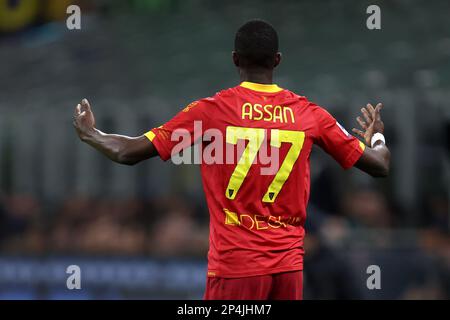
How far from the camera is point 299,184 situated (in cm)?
508

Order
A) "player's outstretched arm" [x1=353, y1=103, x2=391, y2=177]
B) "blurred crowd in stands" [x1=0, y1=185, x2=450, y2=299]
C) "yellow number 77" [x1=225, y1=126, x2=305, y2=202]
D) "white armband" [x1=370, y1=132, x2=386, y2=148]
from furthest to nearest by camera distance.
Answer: "blurred crowd in stands" [x1=0, y1=185, x2=450, y2=299] → "white armband" [x1=370, y1=132, x2=386, y2=148] → "player's outstretched arm" [x1=353, y1=103, x2=391, y2=177] → "yellow number 77" [x1=225, y1=126, x2=305, y2=202]

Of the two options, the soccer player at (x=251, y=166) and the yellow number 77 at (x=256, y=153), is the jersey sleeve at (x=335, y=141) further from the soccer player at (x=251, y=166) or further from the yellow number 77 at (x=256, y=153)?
the yellow number 77 at (x=256, y=153)

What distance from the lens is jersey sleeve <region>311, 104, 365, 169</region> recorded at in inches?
203

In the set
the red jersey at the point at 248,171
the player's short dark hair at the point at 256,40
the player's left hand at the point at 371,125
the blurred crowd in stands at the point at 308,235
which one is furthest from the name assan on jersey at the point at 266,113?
the blurred crowd in stands at the point at 308,235

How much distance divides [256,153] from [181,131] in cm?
39

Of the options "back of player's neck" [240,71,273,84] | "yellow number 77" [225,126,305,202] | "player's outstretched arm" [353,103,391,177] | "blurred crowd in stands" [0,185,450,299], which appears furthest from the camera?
"blurred crowd in stands" [0,185,450,299]

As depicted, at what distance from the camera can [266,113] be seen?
504 centimetres

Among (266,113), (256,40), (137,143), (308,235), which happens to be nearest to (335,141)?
(266,113)

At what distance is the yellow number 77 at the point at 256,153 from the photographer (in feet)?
16.3

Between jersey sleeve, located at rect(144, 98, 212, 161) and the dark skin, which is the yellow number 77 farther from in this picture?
the dark skin

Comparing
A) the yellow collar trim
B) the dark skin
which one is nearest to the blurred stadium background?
the dark skin

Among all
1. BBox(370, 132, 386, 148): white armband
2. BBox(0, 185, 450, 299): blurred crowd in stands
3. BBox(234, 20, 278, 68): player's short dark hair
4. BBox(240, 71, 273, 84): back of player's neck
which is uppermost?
BBox(234, 20, 278, 68): player's short dark hair

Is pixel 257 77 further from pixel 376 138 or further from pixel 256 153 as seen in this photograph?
pixel 376 138

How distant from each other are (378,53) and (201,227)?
13.7ft
